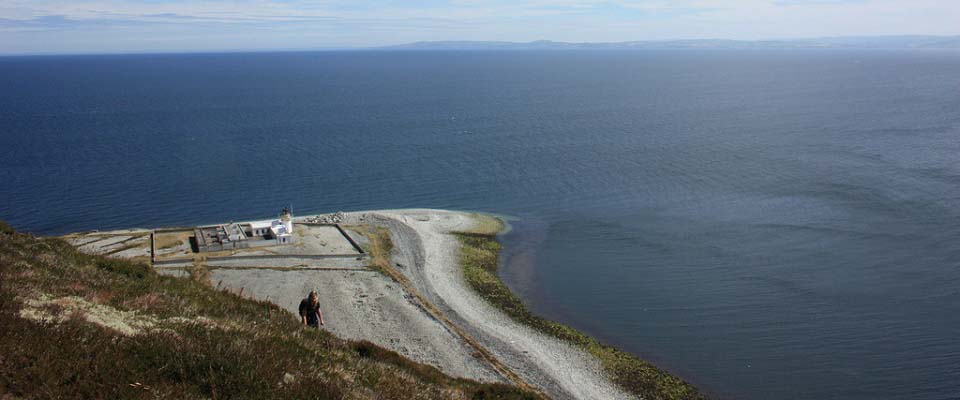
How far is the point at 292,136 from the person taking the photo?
8575 cm

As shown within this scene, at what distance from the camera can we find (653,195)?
5628 centimetres

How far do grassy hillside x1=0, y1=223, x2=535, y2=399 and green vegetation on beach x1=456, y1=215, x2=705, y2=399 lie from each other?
9.69m

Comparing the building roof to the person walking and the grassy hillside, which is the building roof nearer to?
the grassy hillside

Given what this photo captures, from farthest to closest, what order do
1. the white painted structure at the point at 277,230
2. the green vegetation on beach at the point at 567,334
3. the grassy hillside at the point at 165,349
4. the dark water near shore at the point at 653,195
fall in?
the white painted structure at the point at 277,230 < the dark water near shore at the point at 653,195 < the green vegetation on beach at the point at 567,334 < the grassy hillside at the point at 165,349

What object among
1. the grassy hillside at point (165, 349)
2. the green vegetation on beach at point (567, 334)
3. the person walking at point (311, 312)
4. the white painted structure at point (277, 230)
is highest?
the grassy hillside at point (165, 349)

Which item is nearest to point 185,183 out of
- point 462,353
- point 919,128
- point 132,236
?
point 132,236

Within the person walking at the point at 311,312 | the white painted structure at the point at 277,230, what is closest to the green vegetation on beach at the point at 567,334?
the white painted structure at the point at 277,230

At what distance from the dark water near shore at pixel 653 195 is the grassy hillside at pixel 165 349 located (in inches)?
680

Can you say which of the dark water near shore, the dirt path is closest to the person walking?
the dirt path

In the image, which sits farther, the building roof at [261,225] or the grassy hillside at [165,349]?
the building roof at [261,225]

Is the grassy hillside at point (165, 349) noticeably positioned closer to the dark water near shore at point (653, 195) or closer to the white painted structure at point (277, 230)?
the dark water near shore at point (653, 195)

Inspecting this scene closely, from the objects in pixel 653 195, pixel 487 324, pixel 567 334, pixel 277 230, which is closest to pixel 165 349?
pixel 487 324

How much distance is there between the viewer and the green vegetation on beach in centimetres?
2576

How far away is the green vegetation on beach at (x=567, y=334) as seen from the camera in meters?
25.8
